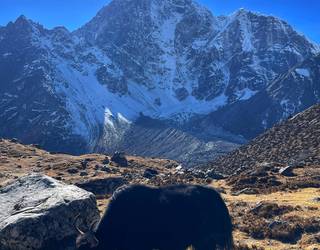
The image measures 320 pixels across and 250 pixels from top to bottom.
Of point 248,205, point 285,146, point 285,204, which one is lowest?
point 248,205

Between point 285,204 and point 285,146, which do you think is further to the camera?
point 285,146

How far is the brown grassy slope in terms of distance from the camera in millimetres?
78375

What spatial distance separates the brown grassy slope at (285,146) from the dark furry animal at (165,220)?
4620 centimetres

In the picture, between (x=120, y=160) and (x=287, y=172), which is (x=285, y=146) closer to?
(x=287, y=172)

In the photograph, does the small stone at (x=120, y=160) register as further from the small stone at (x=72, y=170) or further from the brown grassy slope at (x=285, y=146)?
the small stone at (x=72, y=170)

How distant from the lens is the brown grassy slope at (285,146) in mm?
78375

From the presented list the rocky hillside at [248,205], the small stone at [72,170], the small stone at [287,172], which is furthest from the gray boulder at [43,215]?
the small stone at [72,170]

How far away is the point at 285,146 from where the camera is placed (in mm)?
88188

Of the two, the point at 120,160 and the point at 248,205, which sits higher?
the point at 120,160

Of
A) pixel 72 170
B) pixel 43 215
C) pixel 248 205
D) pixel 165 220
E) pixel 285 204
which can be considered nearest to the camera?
pixel 165 220

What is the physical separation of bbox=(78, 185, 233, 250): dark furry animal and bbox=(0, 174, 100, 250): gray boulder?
2.49m

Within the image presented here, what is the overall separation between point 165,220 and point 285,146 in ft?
221

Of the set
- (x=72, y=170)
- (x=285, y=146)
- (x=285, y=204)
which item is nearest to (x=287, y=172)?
(x=285, y=204)

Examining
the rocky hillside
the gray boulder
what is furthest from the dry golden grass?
the gray boulder
